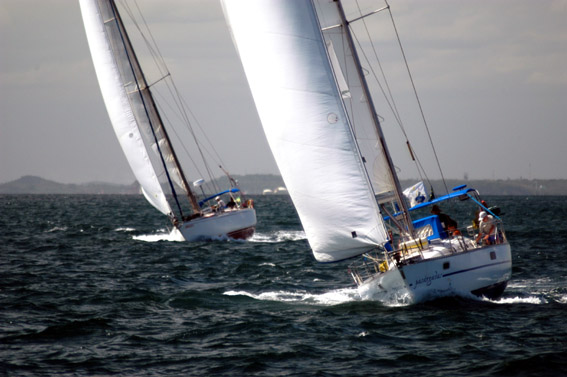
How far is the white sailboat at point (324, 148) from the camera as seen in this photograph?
16.6 meters

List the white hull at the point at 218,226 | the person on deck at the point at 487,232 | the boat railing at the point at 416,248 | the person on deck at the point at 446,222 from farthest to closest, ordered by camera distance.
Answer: the white hull at the point at 218,226 < the person on deck at the point at 446,222 < the person on deck at the point at 487,232 < the boat railing at the point at 416,248

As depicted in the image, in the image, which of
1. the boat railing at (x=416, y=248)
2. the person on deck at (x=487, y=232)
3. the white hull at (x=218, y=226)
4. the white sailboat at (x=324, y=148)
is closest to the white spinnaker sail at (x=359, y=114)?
the white sailboat at (x=324, y=148)

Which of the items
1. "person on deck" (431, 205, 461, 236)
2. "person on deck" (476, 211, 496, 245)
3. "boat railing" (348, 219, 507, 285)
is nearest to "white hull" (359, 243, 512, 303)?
"boat railing" (348, 219, 507, 285)

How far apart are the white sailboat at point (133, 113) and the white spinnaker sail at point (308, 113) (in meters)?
19.2

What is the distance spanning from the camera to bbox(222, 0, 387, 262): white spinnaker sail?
16562 millimetres

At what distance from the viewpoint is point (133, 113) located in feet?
119

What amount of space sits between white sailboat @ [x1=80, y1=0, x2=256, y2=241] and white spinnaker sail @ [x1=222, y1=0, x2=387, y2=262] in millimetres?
19226

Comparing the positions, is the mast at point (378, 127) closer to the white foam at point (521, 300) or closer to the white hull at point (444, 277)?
the white hull at point (444, 277)

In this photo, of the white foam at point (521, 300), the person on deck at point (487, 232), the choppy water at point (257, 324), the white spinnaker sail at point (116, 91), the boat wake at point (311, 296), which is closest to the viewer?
the choppy water at point (257, 324)

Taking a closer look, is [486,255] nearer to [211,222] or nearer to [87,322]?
[87,322]

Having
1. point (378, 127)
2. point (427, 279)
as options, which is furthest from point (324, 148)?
point (427, 279)

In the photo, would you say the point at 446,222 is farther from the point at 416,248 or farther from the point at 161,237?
the point at 161,237

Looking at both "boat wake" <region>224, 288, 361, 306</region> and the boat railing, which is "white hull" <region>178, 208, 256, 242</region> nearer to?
"boat wake" <region>224, 288, 361, 306</region>

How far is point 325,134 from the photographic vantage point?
16.5 meters
